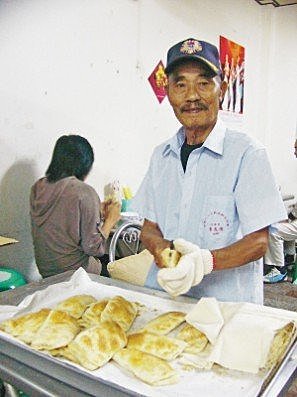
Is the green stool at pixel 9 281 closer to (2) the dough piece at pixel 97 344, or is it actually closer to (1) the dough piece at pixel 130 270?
(1) the dough piece at pixel 130 270

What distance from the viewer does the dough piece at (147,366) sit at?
100 centimetres

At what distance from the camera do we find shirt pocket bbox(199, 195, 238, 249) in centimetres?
143

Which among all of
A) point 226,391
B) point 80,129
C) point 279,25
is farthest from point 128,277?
point 279,25

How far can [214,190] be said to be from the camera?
145 centimetres

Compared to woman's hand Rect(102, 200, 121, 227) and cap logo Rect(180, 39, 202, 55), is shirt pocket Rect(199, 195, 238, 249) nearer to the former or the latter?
cap logo Rect(180, 39, 202, 55)

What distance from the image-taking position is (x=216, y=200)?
144 centimetres

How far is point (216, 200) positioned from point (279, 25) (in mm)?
5210

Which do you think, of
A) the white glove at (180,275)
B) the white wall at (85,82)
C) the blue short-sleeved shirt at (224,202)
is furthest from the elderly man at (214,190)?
the white wall at (85,82)

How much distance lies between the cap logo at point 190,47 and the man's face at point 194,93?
1.4 inches

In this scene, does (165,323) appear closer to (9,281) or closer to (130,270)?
(130,270)

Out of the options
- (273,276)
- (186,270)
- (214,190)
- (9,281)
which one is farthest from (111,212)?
(273,276)

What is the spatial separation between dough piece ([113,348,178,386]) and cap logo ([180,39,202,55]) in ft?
3.14

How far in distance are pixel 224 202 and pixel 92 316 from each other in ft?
1.86

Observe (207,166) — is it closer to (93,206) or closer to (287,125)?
(93,206)
